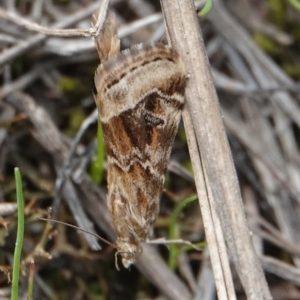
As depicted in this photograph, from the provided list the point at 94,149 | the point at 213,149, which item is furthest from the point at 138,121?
the point at 94,149

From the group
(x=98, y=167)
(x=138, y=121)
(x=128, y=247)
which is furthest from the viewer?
(x=98, y=167)

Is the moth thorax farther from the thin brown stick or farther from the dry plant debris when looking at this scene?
the thin brown stick

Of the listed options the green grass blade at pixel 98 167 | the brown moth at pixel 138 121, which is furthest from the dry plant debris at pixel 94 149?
the brown moth at pixel 138 121

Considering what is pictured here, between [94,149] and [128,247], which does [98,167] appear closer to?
[94,149]

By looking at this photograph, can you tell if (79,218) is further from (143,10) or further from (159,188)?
(143,10)

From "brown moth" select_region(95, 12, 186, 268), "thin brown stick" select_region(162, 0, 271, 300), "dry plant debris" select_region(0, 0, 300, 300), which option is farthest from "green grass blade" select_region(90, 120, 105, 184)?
"thin brown stick" select_region(162, 0, 271, 300)

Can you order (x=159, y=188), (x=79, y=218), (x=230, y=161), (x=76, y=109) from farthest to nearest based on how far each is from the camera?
(x=76, y=109) < (x=79, y=218) < (x=159, y=188) < (x=230, y=161)

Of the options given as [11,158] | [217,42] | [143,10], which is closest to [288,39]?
[217,42]

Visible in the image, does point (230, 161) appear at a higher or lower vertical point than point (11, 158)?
lower

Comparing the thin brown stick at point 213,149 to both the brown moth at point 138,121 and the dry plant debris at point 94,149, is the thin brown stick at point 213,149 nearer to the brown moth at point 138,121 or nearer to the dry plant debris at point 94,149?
the brown moth at point 138,121
